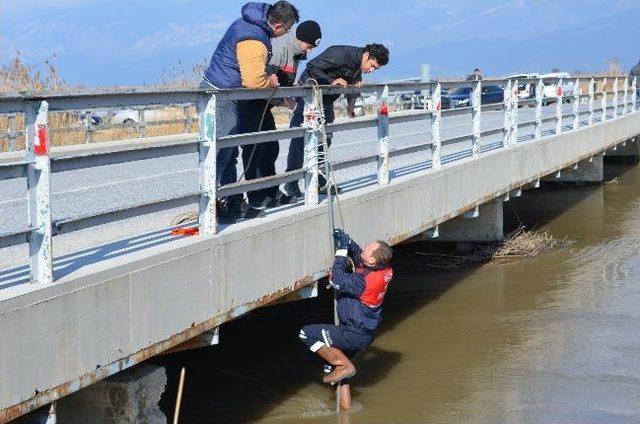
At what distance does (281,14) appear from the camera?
25.8ft

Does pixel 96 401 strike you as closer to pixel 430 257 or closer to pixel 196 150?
pixel 196 150

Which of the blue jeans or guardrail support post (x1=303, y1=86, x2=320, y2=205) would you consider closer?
guardrail support post (x1=303, y1=86, x2=320, y2=205)

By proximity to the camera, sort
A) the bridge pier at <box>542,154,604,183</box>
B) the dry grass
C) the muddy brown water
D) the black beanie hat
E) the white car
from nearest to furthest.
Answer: the muddy brown water
the black beanie hat
the dry grass
the bridge pier at <box>542,154,604,183</box>
the white car

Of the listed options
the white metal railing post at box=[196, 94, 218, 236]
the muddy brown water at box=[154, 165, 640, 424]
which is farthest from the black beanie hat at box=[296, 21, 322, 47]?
the muddy brown water at box=[154, 165, 640, 424]

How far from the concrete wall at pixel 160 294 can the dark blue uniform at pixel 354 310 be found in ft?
1.17

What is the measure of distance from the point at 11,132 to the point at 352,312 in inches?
411

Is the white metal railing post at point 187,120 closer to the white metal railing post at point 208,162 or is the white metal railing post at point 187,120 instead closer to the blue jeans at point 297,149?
the blue jeans at point 297,149

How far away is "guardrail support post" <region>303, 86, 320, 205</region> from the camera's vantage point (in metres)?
8.18

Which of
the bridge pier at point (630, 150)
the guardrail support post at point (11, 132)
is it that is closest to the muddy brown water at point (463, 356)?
the guardrail support post at point (11, 132)

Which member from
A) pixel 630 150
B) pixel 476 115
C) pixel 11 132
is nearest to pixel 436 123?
pixel 476 115

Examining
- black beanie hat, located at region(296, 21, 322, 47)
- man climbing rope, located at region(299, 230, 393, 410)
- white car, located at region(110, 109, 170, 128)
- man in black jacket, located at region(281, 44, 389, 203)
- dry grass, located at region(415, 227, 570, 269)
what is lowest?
dry grass, located at region(415, 227, 570, 269)

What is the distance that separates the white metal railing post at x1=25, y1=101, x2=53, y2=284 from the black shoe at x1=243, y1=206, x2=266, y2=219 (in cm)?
236

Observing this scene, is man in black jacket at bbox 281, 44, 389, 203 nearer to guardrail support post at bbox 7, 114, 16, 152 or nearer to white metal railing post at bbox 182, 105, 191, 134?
guardrail support post at bbox 7, 114, 16, 152

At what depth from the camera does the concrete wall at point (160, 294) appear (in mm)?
5168
